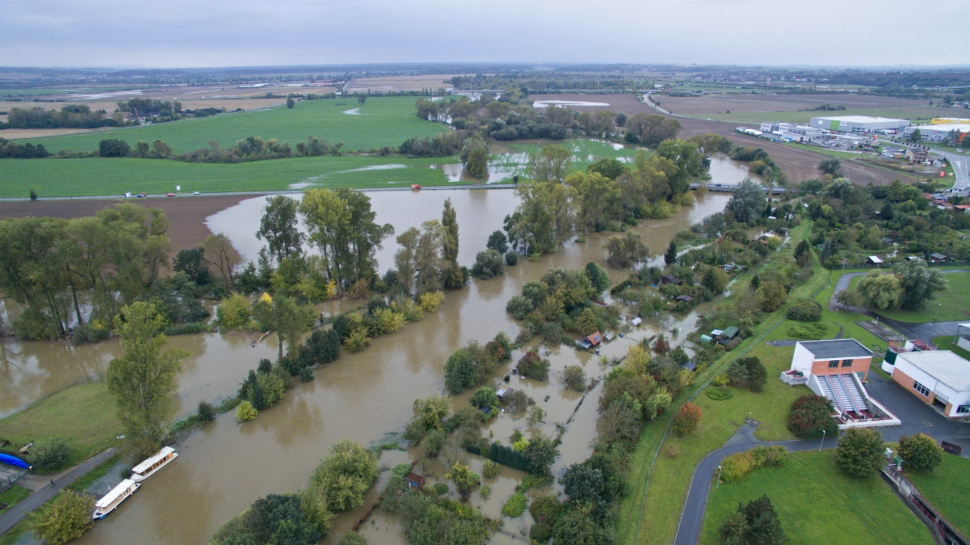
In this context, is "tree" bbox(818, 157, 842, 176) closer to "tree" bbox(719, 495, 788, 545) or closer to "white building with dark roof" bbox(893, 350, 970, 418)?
"white building with dark roof" bbox(893, 350, 970, 418)

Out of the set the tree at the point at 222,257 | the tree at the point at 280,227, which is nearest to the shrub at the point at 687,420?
the tree at the point at 280,227

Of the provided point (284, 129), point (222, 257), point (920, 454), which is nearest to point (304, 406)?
point (222, 257)

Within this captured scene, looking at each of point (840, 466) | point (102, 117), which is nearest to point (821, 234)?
point (840, 466)

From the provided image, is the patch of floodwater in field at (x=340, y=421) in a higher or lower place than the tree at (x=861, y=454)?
lower

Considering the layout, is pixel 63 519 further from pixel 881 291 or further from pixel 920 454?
pixel 881 291

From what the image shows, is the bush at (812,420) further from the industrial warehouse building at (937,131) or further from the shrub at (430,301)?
the industrial warehouse building at (937,131)

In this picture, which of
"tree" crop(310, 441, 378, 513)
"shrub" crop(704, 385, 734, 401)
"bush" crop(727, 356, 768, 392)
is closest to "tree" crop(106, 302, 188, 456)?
"tree" crop(310, 441, 378, 513)
